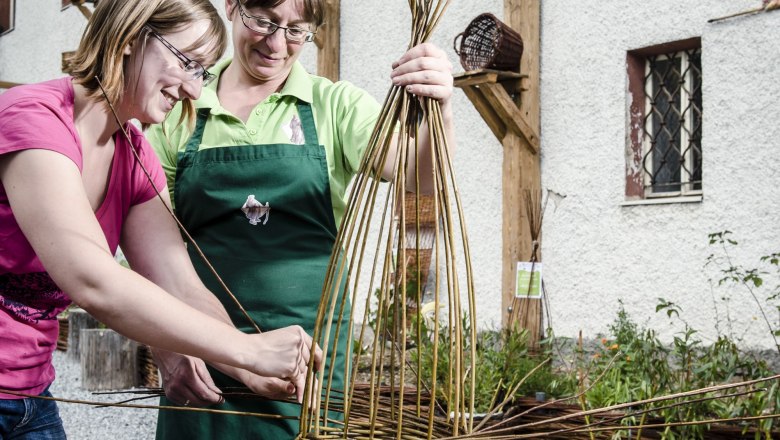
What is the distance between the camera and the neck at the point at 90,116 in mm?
1382

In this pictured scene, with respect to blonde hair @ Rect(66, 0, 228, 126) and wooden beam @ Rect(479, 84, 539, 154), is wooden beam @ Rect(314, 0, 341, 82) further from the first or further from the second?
blonde hair @ Rect(66, 0, 228, 126)

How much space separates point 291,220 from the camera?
1.83 m

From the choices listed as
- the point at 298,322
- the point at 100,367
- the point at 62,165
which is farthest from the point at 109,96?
the point at 100,367

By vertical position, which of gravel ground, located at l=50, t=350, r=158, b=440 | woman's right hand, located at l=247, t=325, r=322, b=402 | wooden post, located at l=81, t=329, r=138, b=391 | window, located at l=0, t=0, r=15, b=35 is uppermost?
window, located at l=0, t=0, r=15, b=35

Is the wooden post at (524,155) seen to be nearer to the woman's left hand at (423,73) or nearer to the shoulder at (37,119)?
the woman's left hand at (423,73)

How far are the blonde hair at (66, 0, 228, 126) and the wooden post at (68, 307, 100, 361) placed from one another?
6.75 m

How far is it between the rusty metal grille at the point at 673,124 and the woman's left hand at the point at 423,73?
4.02 metres

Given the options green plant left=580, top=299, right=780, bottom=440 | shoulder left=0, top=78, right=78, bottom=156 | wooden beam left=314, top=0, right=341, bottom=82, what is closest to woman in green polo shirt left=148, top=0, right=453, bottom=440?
shoulder left=0, top=78, right=78, bottom=156

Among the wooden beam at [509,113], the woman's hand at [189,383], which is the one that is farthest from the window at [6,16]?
the woman's hand at [189,383]

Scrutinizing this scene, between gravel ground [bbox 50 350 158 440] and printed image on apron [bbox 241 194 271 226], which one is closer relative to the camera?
printed image on apron [bbox 241 194 271 226]

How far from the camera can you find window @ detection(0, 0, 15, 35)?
45.2ft

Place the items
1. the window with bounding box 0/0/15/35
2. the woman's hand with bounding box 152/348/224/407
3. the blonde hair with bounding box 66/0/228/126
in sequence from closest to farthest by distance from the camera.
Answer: the blonde hair with bounding box 66/0/228/126 → the woman's hand with bounding box 152/348/224/407 → the window with bounding box 0/0/15/35

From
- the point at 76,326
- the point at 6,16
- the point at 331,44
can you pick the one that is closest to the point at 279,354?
the point at 331,44

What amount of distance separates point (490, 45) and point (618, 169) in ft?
3.87
